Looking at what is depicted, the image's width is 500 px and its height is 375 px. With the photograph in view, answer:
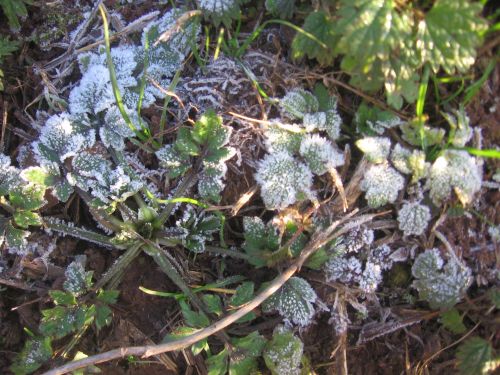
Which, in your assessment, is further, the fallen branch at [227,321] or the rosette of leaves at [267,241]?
the rosette of leaves at [267,241]

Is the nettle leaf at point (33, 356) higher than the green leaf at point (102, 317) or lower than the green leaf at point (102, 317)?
lower

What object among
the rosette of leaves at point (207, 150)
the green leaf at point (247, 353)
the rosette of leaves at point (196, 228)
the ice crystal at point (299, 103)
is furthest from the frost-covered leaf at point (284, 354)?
the ice crystal at point (299, 103)

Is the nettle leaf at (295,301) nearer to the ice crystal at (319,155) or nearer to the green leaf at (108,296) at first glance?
the ice crystal at (319,155)

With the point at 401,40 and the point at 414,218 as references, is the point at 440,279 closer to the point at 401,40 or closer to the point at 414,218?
the point at 414,218

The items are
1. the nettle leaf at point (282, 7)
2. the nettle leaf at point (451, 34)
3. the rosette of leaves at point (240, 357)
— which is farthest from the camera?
the nettle leaf at point (282, 7)

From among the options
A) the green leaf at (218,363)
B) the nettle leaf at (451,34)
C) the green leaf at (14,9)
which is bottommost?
the green leaf at (218,363)

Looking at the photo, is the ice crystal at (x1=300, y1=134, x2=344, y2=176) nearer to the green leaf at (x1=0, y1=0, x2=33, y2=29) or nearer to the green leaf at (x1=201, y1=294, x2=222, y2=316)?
the green leaf at (x1=201, y1=294, x2=222, y2=316)

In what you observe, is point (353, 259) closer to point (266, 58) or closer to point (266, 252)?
point (266, 252)
